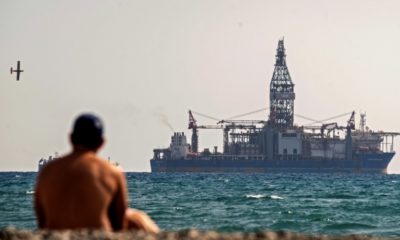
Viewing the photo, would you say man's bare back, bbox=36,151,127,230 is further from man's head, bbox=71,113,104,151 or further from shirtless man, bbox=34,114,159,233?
man's head, bbox=71,113,104,151

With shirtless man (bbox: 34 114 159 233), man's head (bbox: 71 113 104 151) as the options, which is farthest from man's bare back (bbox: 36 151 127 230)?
man's head (bbox: 71 113 104 151)

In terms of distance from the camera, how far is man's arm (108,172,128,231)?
8.41m

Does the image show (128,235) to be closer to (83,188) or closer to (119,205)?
(119,205)

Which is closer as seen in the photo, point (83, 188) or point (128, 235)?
point (83, 188)

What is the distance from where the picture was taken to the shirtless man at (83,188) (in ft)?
27.2

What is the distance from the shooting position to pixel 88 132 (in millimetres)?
8523

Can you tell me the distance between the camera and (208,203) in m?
53.8

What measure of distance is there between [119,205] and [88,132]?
595 millimetres

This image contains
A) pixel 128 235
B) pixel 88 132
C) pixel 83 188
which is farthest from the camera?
pixel 128 235

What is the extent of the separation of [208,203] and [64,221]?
149 ft

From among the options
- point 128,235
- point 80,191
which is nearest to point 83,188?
point 80,191

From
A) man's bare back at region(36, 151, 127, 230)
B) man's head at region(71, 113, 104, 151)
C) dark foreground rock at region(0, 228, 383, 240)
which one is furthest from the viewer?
dark foreground rock at region(0, 228, 383, 240)

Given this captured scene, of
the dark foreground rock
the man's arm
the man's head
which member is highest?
the man's head

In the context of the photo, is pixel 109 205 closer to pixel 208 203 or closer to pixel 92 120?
pixel 92 120
